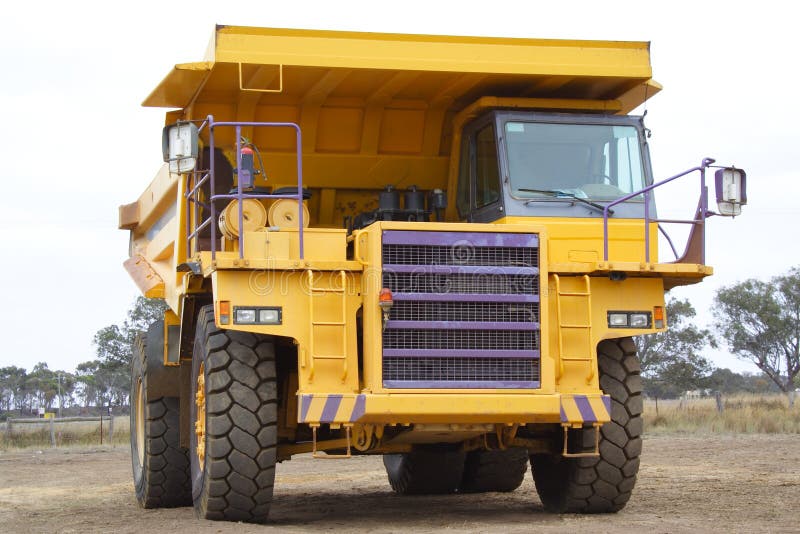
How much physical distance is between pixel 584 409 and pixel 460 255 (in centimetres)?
138

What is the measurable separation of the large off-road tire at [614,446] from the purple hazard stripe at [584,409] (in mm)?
496

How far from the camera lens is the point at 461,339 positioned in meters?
8.95

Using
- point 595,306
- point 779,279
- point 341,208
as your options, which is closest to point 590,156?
point 595,306

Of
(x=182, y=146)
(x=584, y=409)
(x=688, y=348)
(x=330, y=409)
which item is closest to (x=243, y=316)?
(x=330, y=409)

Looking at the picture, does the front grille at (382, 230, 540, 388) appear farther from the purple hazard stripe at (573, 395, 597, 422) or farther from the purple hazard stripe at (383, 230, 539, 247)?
the purple hazard stripe at (573, 395, 597, 422)

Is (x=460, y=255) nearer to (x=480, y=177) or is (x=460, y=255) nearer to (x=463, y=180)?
(x=480, y=177)

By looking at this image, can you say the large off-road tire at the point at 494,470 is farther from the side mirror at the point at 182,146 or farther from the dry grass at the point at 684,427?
the dry grass at the point at 684,427

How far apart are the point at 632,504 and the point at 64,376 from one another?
55.0 m

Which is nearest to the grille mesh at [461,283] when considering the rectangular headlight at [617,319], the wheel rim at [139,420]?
the rectangular headlight at [617,319]

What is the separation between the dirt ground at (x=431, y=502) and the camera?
9.10 meters

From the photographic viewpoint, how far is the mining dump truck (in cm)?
883

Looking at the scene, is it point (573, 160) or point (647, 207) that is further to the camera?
point (573, 160)

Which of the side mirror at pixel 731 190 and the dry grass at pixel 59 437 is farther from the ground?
the side mirror at pixel 731 190

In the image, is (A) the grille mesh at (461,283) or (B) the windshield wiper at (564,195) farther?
(B) the windshield wiper at (564,195)
